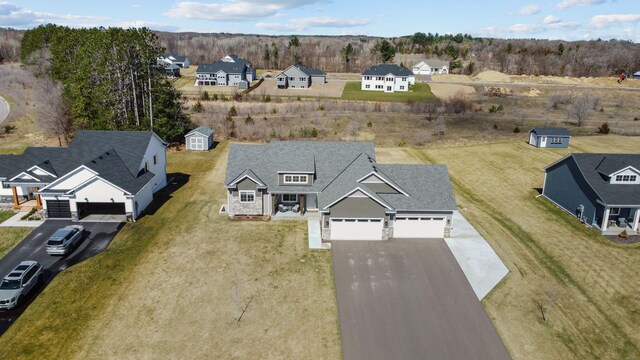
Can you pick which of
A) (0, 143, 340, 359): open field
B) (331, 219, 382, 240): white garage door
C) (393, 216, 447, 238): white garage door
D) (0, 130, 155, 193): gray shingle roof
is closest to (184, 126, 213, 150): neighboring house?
(0, 130, 155, 193): gray shingle roof

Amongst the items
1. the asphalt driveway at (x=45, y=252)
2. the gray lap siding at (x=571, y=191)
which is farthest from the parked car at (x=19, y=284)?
the gray lap siding at (x=571, y=191)

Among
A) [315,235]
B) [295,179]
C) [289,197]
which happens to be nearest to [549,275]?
[315,235]

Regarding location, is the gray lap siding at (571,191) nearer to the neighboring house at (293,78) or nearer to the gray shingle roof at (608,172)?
the gray shingle roof at (608,172)

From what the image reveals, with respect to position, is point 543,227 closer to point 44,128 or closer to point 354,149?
point 354,149

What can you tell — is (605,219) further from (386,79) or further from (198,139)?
(386,79)

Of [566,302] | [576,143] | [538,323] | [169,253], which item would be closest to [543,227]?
[566,302]

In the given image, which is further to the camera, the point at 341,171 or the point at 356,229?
the point at 341,171
